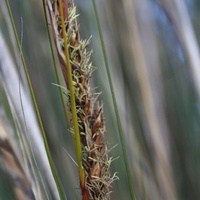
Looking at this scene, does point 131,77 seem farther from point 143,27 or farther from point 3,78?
point 3,78

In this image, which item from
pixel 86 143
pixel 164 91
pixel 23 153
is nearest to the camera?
pixel 86 143

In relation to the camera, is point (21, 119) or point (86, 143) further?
point (21, 119)

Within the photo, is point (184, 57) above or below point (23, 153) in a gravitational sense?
above

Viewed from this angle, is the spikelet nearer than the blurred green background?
Yes

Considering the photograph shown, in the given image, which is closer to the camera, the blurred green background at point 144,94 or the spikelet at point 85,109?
the spikelet at point 85,109

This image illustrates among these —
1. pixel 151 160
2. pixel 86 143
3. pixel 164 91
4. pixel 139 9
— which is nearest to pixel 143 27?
pixel 139 9

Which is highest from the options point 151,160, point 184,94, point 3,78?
point 3,78

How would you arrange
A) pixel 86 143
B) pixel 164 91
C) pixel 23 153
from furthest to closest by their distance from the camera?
pixel 164 91 < pixel 23 153 < pixel 86 143

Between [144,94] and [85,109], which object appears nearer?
[85,109]
